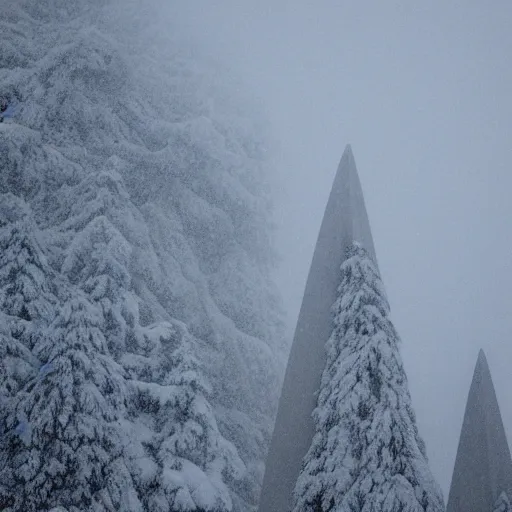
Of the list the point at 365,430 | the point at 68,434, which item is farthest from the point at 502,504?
the point at 68,434

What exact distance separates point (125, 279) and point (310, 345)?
2403mm

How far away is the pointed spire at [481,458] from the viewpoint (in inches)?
244

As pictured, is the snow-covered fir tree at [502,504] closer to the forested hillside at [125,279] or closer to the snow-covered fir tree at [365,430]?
the snow-covered fir tree at [365,430]

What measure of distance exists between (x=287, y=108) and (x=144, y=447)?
29103 mm

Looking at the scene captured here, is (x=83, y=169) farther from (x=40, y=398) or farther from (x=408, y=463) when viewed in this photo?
(x=408, y=463)

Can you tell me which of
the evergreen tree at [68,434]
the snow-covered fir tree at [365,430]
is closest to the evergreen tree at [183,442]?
the evergreen tree at [68,434]

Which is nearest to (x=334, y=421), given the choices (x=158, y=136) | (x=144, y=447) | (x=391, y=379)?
(x=391, y=379)

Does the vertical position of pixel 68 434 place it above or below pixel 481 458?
below

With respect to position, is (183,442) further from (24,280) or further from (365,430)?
(24,280)

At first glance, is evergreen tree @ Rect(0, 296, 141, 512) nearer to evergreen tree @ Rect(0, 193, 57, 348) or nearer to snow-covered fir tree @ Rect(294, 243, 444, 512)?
evergreen tree @ Rect(0, 193, 57, 348)

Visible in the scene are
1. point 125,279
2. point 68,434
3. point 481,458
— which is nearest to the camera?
point 68,434

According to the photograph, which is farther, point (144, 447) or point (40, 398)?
point (144, 447)

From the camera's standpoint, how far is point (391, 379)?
3.91 m

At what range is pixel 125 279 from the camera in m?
5.52
